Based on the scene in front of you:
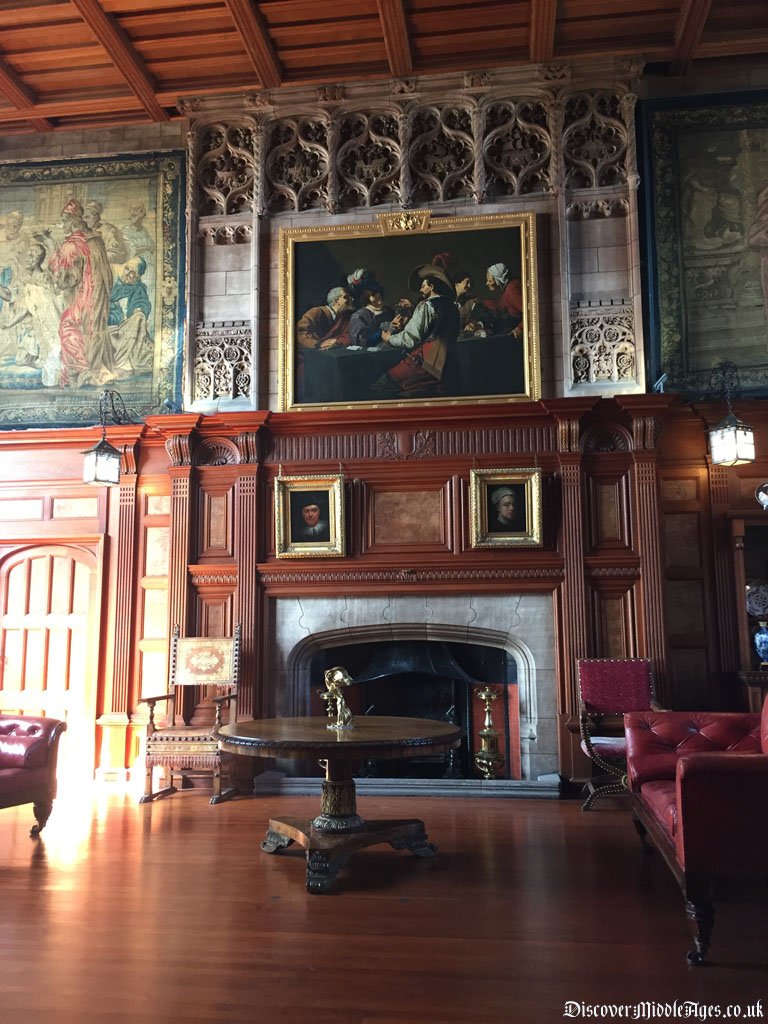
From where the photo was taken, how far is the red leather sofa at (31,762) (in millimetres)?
5438

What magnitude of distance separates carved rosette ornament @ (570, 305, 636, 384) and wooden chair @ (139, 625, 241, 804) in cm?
383

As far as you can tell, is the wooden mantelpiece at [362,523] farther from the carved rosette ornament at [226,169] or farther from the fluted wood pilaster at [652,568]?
the carved rosette ornament at [226,169]

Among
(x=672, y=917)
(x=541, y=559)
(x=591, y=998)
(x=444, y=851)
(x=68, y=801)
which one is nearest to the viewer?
(x=591, y=998)

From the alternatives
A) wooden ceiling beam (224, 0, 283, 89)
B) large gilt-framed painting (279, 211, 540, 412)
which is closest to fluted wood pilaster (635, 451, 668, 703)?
large gilt-framed painting (279, 211, 540, 412)

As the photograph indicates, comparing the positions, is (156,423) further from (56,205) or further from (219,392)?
(56,205)

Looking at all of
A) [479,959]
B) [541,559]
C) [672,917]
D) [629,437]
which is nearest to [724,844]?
[672,917]

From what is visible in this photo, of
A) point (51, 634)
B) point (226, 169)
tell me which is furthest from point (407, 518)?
point (226, 169)

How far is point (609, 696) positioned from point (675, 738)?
1.74m

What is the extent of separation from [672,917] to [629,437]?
4304 mm

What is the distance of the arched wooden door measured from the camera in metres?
7.84

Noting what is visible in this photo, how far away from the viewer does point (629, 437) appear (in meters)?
7.25

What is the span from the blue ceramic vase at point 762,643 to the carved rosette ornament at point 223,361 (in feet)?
16.0

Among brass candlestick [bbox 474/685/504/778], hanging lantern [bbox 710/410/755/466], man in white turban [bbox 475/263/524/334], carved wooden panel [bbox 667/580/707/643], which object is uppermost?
man in white turban [bbox 475/263/524/334]

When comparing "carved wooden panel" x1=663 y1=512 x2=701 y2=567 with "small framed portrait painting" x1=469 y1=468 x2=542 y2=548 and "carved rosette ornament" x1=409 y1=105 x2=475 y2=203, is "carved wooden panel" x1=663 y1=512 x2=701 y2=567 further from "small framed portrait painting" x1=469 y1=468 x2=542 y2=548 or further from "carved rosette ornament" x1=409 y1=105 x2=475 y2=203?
"carved rosette ornament" x1=409 y1=105 x2=475 y2=203
